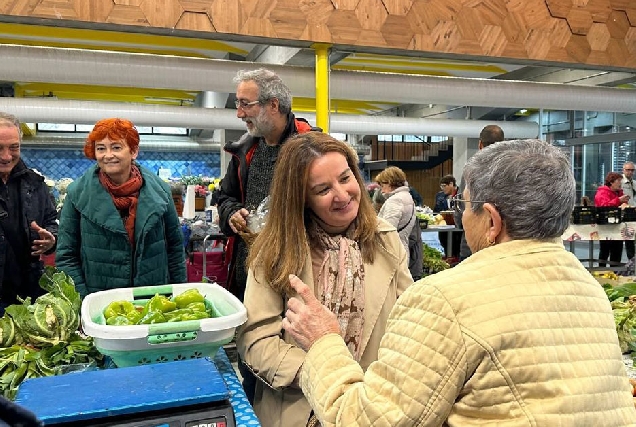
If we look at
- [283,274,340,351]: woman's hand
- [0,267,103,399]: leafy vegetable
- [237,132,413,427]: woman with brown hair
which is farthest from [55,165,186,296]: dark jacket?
[283,274,340,351]: woman's hand

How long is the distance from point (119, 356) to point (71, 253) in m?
1.04

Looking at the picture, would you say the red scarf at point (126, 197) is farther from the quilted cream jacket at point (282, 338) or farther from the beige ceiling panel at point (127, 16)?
the beige ceiling panel at point (127, 16)

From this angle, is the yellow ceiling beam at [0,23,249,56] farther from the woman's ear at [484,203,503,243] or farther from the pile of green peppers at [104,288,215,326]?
the woman's ear at [484,203,503,243]

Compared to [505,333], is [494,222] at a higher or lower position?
higher

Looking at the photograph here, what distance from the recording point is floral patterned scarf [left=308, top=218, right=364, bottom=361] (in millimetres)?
1636

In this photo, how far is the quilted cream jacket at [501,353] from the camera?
0.98 metres

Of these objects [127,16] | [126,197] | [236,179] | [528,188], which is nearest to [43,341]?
[126,197]

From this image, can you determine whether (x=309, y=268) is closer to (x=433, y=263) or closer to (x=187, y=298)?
(x=187, y=298)

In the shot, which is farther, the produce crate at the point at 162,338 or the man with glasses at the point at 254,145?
the man with glasses at the point at 254,145

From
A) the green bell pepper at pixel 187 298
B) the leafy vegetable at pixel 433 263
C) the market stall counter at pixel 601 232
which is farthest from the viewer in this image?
the leafy vegetable at pixel 433 263

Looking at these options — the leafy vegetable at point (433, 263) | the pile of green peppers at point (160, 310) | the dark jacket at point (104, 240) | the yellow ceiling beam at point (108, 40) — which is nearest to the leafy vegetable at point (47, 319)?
the pile of green peppers at point (160, 310)

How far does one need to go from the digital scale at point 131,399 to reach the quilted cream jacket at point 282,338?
293 millimetres

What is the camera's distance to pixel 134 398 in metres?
1.14

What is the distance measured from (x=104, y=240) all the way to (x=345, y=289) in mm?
1186
